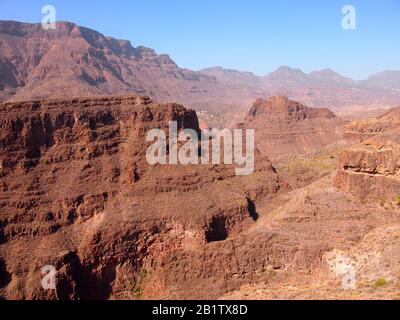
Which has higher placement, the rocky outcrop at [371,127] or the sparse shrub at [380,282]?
the rocky outcrop at [371,127]

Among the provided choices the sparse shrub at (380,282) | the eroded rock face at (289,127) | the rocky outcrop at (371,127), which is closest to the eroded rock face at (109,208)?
the sparse shrub at (380,282)

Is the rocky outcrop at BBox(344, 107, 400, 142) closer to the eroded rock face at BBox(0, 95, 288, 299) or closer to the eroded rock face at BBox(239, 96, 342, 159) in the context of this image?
the eroded rock face at BBox(239, 96, 342, 159)

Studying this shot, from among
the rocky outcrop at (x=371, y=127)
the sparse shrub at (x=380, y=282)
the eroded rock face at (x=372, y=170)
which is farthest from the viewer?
the rocky outcrop at (x=371, y=127)

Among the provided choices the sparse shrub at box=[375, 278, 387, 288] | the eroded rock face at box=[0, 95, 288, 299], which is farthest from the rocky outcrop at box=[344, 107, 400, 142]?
the sparse shrub at box=[375, 278, 387, 288]

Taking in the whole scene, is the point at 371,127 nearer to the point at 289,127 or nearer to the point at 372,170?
the point at 289,127

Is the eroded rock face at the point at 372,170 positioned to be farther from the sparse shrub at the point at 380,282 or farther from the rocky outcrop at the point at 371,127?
the rocky outcrop at the point at 371,127

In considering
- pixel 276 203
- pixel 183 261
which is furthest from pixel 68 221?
pixel 276 203

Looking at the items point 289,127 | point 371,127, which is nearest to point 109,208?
point 371,127
